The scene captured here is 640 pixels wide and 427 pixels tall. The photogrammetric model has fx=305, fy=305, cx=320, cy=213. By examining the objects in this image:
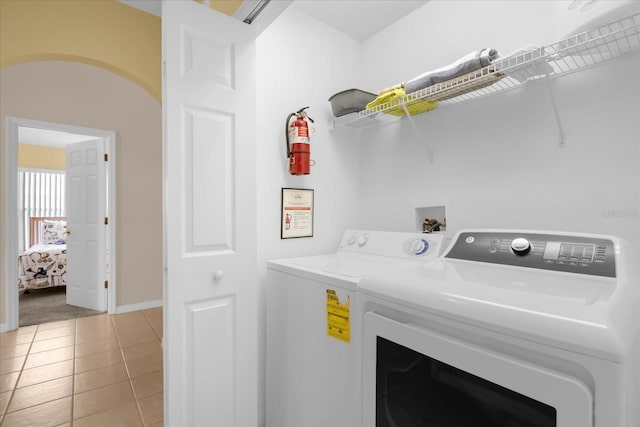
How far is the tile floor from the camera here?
1824 mm

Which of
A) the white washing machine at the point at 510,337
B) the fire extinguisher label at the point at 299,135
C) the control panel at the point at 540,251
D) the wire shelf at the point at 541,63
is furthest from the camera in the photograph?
the fire extinguisher label at the point at 299,135

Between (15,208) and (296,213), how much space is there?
135 inches

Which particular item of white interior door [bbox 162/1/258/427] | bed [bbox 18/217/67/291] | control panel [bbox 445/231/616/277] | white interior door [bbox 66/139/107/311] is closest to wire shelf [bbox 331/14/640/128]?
control panel [bbox 445/231/616/277]

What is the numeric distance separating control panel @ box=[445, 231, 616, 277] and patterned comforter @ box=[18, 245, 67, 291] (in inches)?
222

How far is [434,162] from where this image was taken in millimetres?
1727

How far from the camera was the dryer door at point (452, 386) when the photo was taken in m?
0.58

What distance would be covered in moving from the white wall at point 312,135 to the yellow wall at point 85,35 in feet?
4.53

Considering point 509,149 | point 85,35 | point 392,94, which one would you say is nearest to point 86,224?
point 85,35

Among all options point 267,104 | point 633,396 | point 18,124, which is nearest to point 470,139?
point 267,104

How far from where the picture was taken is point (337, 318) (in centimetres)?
119

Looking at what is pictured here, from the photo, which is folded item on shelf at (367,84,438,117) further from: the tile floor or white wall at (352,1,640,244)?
the tile floor

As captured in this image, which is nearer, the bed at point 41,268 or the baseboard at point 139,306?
the baseboard at point 139,306

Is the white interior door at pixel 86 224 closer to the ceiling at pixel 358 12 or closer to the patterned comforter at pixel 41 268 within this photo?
the patterned comforter at pixel 41 268

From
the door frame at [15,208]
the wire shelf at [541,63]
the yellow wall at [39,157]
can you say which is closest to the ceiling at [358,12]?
the wire shelf at [541,63]
